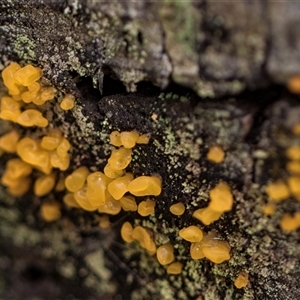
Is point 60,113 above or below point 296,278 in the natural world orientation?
above

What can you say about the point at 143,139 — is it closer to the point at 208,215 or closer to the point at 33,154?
the point at 208,215

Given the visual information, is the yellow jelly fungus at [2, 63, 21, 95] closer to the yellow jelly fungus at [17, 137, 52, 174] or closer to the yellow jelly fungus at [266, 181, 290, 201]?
the yellow jelly fungus at [17, 137, 52, 174]

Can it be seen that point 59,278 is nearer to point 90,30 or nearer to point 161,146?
point 161,146

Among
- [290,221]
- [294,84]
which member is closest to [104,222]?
[290,221]

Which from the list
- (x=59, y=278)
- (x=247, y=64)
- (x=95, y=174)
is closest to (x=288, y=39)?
(x=247, y=64)

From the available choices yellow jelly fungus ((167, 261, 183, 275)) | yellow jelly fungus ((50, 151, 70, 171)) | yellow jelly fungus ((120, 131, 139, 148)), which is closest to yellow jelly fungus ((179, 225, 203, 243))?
yellow jelly fungus ((167, 261, 183, 275))
